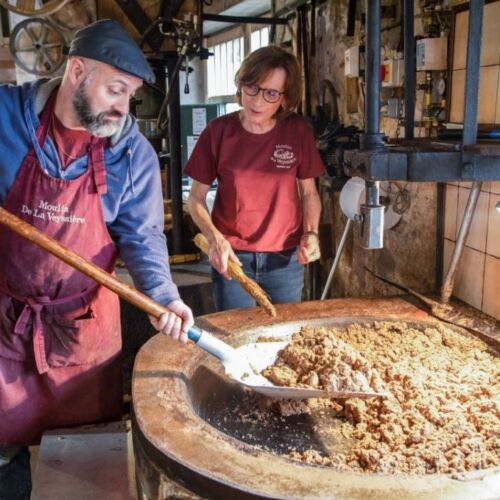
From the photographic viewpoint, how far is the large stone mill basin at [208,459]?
1.14 meters

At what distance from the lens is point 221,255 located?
7.66ft

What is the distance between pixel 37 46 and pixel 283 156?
11.4 feet

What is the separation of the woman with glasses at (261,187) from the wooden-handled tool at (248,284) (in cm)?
4

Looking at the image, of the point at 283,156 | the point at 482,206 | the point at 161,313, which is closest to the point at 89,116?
the point at 161,313

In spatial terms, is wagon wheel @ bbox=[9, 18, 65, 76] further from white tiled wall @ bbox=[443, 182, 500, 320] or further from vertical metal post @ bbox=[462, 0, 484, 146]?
vertical metal post @ bbox=[462, 0, 484, 146]

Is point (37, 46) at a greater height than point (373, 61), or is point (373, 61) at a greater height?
point (37, 46)

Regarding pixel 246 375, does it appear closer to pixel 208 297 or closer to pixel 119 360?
pixel 119 360

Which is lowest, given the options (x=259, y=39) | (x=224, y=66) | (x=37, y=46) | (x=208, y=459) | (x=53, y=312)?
(x=208, y=459)

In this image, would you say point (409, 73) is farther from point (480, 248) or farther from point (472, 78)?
point (480, 248)

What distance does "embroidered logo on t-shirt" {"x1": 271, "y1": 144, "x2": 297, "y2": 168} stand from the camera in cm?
251

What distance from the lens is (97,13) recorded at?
4.28 meters

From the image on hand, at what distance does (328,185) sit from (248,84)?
5.71ft

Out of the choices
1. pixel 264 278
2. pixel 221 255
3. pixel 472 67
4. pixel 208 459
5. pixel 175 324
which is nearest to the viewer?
pixel 208 459

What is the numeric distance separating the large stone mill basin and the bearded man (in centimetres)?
14
